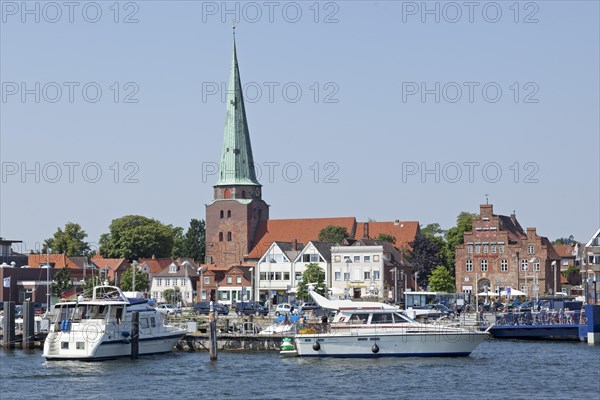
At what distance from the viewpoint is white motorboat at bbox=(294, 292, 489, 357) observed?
2650 inches

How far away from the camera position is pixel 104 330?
68.6m

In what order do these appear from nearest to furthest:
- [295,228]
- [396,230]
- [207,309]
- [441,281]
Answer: [207,309] < [441,281] < [396,230] < [295,228]

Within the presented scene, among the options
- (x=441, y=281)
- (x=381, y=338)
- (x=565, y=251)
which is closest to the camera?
(x=381, y=338)

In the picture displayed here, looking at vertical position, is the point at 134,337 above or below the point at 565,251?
below

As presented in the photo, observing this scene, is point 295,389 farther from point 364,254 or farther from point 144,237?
point 144,237

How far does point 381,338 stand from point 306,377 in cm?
791

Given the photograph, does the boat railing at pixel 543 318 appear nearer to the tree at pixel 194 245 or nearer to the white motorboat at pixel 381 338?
the white motorboat at pixel 381 338

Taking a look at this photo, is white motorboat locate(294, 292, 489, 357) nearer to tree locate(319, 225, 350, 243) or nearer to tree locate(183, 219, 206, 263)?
tree locate(319, 225, 350, 243)

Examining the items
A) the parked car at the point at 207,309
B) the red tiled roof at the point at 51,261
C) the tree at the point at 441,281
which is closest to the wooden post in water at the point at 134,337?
the parked car at the point at 207,309

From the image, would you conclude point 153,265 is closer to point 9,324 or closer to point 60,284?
point 60,284

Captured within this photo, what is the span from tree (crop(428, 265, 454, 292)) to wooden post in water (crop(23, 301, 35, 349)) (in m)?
69.7

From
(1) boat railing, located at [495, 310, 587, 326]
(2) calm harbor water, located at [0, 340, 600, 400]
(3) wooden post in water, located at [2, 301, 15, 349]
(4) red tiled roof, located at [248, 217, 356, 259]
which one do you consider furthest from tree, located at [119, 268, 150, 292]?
(2) calm harbor water, located at [0, 340, 600, 400]

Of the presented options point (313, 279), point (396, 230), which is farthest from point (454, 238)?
point (313, 279)

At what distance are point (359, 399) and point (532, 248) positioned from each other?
93273mm
